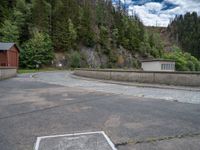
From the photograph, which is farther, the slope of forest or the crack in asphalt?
the slope of forest

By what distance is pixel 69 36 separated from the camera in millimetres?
59719

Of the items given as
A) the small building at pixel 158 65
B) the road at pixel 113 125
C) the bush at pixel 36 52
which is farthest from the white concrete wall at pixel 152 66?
the bush at pixel 36 52

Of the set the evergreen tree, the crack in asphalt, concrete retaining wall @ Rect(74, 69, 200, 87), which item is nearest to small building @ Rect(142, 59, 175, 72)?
concrete retaining wall @ Rect(74, 69, 200, 87)

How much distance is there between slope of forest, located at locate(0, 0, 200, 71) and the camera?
2042 inches

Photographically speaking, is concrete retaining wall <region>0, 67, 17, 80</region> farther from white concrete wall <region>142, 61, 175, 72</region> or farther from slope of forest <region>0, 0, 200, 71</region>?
slope of forest <region>0, 0, 200, 71</region>

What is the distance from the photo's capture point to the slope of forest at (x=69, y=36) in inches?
2042

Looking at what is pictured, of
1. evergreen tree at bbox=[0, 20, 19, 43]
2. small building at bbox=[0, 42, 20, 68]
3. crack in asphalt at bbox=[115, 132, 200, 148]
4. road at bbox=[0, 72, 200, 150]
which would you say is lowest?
road at bbox=[0, 72, 200, 150]

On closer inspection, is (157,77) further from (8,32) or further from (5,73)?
(8,32)

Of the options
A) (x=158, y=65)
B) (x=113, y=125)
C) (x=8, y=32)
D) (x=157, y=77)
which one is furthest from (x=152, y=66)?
(x=8, y=32)

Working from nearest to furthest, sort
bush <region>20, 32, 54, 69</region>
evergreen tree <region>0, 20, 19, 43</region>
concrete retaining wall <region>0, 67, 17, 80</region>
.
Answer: concrete retaining wall <region>0, 67, 17, 80</region>
evergreen tree <region>0, 20, 19, 43</region>
bush <region>20, 32, 54, 69</region>

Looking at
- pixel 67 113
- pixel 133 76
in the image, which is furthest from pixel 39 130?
pixel 133 76

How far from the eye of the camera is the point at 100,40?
6750cm

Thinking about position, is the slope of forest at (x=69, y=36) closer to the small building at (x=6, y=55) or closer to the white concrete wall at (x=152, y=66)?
the small building at (x=6, y=55)

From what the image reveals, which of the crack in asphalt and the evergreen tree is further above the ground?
the evergreen tree
